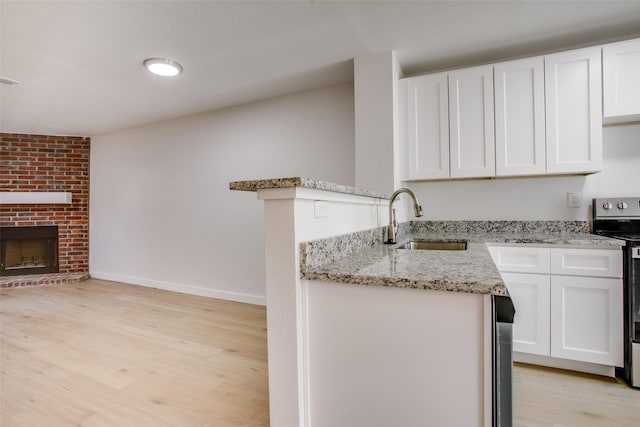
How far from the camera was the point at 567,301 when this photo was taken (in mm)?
1999

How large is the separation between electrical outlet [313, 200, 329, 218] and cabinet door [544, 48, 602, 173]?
6.26ft

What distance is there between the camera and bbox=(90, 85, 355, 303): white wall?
321 cm

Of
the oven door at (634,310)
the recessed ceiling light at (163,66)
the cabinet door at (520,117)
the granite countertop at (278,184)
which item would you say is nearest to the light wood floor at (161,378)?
the oven door at (634,310)

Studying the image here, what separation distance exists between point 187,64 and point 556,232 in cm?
329

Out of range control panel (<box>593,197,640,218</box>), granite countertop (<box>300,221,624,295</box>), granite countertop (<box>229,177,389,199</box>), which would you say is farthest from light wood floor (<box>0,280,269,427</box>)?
range control panel (<box>593,197,640,218</box>)

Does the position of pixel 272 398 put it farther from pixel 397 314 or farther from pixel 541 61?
pixel 541 61

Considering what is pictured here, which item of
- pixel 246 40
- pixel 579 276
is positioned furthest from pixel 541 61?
pixel 246 40

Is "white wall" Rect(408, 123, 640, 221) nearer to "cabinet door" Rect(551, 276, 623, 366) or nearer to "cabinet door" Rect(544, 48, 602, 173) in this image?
"cabinet door" Rect(544, 48, 602, 173)

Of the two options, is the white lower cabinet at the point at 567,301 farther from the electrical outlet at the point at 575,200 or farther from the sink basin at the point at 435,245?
the electrical outlet at the point at 575,200

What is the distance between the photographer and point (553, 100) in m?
2.20

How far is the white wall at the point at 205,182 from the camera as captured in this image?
3215 millimetres

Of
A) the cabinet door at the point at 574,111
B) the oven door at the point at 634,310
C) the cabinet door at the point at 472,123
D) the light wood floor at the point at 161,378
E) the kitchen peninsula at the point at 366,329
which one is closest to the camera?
the kitchen peninsula at the point at 366,329

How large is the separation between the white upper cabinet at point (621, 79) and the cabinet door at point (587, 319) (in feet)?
3.69

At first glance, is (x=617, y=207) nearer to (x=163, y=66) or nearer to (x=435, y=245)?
(x=435, y=245)
